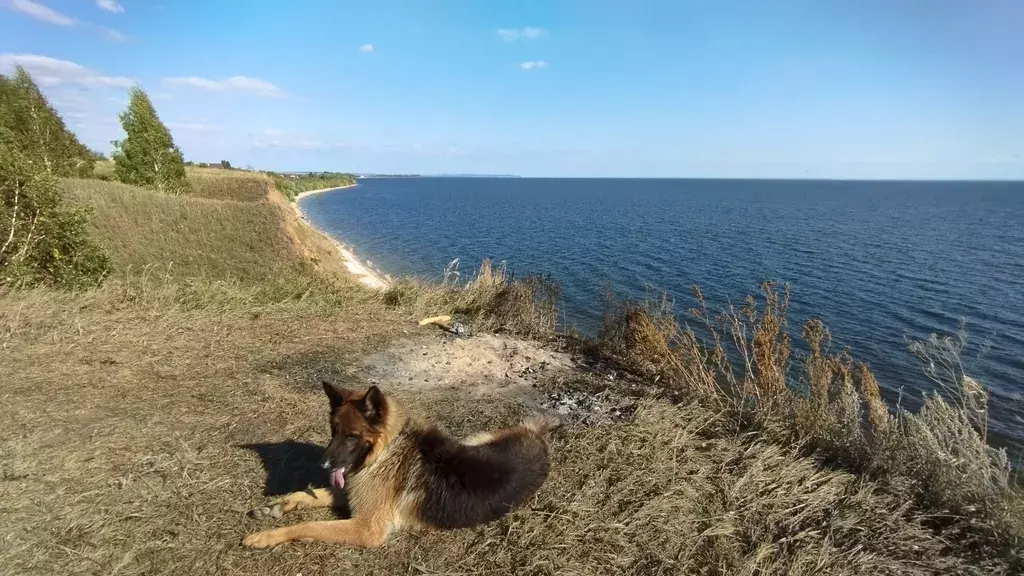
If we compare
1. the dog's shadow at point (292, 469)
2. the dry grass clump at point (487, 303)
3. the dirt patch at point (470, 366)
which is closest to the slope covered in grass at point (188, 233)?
the dry grass clump at point (487, 303)

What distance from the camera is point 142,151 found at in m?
30.2

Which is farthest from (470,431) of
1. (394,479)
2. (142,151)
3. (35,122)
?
(142,151)

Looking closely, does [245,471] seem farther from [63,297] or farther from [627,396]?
[63,297]

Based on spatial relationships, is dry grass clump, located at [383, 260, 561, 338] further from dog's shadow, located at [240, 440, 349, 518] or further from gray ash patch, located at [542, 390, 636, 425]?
dog's shadow, located at [240, 440, 349, 518]

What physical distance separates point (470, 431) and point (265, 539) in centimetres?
232

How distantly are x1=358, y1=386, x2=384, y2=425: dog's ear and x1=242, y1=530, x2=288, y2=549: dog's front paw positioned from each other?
1004 millimetres

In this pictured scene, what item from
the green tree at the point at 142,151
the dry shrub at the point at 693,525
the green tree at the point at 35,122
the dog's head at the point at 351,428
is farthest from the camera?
the green tree at the point at 142,151

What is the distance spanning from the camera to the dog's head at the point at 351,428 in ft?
11.7

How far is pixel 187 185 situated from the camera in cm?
3409

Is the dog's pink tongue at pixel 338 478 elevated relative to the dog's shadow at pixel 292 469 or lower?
elevated

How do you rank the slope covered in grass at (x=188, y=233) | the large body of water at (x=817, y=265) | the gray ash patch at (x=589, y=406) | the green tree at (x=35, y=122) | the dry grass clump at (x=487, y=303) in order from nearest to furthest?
the gray ash patch at (x=589, y=406)
the dry grass clump at (x=487, y=303)
the large body of water at (x=817, y=265)
the slope covered in grass at (x=188, y=233)
the green tree at (x=35, y=122)

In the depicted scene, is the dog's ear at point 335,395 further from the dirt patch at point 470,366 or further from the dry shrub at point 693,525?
the dirt patch at point 470,366

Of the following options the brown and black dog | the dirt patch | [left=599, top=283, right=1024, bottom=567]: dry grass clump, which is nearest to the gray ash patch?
the dirt patch

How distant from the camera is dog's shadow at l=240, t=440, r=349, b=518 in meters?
4.18
